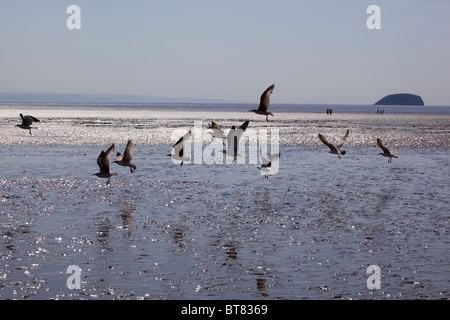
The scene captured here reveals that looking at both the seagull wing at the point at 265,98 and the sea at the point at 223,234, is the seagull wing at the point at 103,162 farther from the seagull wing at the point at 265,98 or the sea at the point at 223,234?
the seagull wing at the point at 265,98

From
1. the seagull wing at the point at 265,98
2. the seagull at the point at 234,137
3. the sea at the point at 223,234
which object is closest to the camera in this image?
the sea at the point at 223,234

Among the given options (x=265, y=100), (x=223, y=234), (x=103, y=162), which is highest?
(x=265, y=100)

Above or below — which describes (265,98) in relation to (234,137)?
above

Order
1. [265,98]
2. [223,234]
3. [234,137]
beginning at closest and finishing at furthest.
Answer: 1. [223,234]
2. [234,137]
3. [265,98]

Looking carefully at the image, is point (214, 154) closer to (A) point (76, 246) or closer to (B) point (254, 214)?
(B) point (254, 214)

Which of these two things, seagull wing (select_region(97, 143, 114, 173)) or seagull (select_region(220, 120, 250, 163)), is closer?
seagull (select_region(220, 120, 250, 163))

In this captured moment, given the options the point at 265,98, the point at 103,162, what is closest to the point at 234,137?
the point at 265,98

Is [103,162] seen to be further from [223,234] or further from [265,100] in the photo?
[265,100]

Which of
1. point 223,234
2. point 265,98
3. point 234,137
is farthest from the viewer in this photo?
point 265,98

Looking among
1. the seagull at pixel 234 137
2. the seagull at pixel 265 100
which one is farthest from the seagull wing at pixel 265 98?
the seagull at pixel 234 137

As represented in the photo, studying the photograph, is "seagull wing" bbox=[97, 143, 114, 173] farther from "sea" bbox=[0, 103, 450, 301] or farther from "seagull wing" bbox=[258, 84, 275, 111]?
"seagull wing" bbox=[258, 84, 275, 111]

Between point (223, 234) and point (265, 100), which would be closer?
point (223, 234)

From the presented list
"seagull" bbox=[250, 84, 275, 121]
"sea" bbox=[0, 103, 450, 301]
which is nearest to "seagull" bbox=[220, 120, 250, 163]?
"sea" bbox=[0, 103, 450, 301]
